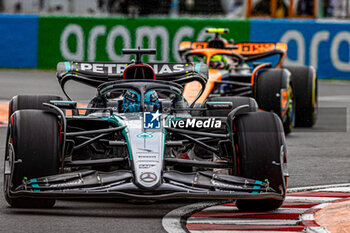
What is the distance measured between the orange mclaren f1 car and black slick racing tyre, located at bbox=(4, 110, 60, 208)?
586 cm

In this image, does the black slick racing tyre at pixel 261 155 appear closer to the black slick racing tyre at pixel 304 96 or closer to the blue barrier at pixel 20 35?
the black slick racing tyre at pixel 304 96

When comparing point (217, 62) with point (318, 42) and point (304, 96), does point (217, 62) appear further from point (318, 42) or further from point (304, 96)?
point (318, 42)

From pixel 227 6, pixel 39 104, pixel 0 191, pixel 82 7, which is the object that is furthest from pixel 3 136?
pixel 227 6

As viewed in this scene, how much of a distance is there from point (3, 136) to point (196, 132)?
5.81 m

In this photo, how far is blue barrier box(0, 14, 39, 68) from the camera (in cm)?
2531

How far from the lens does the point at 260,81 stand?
14.0m

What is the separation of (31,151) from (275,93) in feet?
23.4

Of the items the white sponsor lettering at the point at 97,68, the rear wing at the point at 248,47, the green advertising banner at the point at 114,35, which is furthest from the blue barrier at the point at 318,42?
the white sponsor lettering at the point at 97,68

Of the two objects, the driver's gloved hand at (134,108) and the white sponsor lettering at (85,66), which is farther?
the white sponsor lettering at (85,66)

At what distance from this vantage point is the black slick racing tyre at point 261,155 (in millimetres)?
7441

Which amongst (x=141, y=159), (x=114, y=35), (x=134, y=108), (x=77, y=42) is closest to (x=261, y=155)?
(x=141, y=159)

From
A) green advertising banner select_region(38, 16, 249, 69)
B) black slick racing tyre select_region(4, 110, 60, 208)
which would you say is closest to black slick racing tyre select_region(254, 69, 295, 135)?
black slick racing tyre select_region(4, 110, 60, 208)

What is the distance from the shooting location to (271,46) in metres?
15.9

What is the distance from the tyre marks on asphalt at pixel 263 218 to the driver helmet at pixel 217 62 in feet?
24.7
